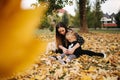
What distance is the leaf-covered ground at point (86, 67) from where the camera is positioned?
2783 mm

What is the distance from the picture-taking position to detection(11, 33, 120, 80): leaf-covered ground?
278cm

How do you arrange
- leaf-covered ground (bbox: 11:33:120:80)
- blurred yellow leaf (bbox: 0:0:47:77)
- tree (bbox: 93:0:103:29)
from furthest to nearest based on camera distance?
tree (bbox: 93:0:103:29), leaf-covered ground (bbox: 11:33:120:80), blurred yellow leaf (bbox: 0:0:47:77)

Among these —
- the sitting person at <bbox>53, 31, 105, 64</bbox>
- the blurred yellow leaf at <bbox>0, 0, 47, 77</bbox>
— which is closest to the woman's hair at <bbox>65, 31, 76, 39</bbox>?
the sitting person at <bbox>53, 31, 105, 64</bbox>

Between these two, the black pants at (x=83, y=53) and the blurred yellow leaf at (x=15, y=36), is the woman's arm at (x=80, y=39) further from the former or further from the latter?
the blurred yellow leaf at (x=15, y=36)

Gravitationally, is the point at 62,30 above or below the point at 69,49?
above

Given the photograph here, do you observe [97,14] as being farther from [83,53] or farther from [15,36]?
[15,36]

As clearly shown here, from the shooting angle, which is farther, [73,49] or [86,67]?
[73,49]

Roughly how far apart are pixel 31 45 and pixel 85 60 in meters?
3.00

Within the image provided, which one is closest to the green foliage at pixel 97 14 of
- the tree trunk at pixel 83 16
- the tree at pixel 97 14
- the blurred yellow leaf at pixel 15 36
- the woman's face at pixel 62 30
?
the tree at pixel 97 14

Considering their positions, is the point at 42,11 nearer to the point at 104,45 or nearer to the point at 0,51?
the point at 0,51

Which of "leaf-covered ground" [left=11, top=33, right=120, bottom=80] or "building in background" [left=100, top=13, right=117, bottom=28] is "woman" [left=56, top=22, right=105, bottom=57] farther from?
"building in background" [left=100, top=13, right=117, bottom=28]

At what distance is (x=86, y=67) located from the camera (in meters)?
2.96

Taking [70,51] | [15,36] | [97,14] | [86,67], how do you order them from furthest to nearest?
[70,51]
[97,14]
[86,67]
[15,36]

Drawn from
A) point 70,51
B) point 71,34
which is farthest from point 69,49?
point 71,34
